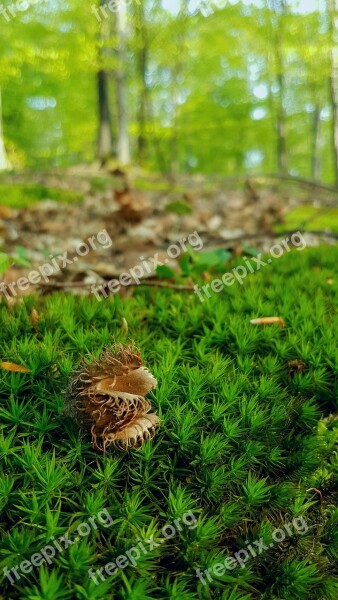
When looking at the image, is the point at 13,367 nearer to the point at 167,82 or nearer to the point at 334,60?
the point at 334,60

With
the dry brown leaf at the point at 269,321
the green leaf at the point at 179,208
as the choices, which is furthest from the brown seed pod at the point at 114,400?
the green leaf at the point at 179,208

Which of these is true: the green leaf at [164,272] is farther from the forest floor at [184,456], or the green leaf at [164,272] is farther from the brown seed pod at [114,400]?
the brown seed pod at [114,400]

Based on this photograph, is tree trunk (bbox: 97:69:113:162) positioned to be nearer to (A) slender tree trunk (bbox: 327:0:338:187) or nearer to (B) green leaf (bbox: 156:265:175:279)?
(A) slender tree trunk (bbox: 327:0:338:187)

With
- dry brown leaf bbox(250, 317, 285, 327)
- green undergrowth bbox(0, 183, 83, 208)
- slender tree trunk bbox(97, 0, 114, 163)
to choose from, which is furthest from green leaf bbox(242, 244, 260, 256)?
slender tree trunk bbox(97, 0, 114, 163)

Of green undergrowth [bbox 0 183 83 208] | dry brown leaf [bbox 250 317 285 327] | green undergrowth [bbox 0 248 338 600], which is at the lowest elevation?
green undergrowth [bbox 0 248 338 600]

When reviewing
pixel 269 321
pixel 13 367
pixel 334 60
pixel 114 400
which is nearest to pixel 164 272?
pixel 269 321

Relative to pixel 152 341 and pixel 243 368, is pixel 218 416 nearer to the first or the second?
pixel 243 368
